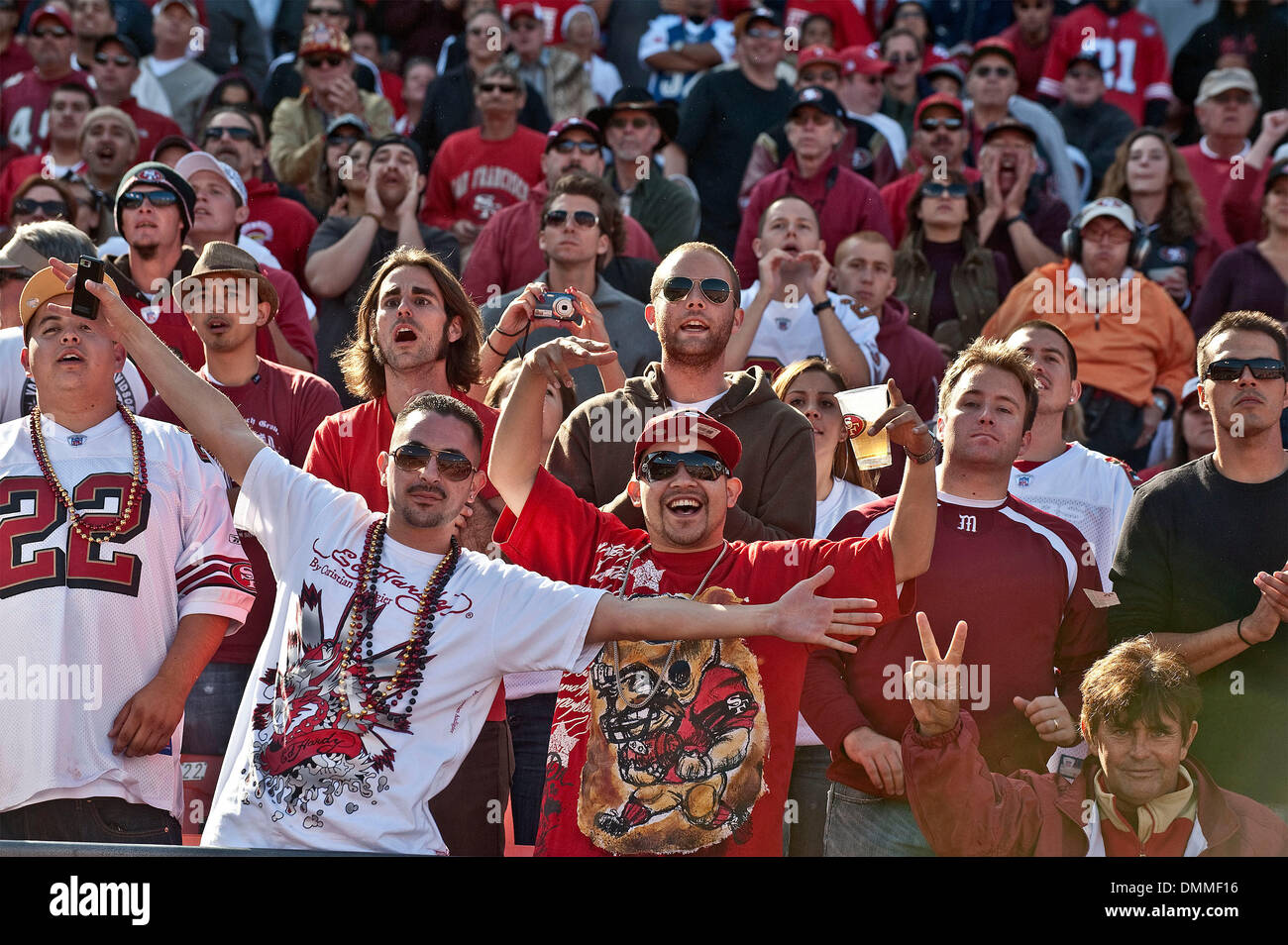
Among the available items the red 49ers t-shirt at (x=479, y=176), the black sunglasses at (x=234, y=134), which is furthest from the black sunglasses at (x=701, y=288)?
the black sunglasses at (x=234, y=134)

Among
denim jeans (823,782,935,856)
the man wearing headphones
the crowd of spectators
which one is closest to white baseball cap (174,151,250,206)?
the crowd of spectators

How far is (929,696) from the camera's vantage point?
14.9 feet

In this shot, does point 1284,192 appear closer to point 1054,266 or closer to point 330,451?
point 1054,266

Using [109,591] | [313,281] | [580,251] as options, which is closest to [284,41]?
[313,281]

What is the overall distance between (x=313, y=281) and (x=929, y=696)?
5.03m

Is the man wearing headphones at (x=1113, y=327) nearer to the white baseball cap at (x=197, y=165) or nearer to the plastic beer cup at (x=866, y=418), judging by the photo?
the plastic beer cup at (x=866, y=418)

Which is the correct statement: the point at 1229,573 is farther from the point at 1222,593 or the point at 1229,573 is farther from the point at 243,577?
the point at 243,577

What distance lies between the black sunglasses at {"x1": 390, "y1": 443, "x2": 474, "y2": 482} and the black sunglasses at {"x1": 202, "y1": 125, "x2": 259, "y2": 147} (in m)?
5.73

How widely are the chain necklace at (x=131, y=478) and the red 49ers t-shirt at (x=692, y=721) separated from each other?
143 centimetres

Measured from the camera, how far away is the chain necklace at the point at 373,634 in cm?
432

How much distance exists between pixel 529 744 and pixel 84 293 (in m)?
2.03

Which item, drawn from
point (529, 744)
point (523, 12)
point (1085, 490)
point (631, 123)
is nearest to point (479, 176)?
point (631, 123)

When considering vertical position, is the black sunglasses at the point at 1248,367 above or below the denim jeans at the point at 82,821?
above

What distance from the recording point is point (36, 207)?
8.30m
